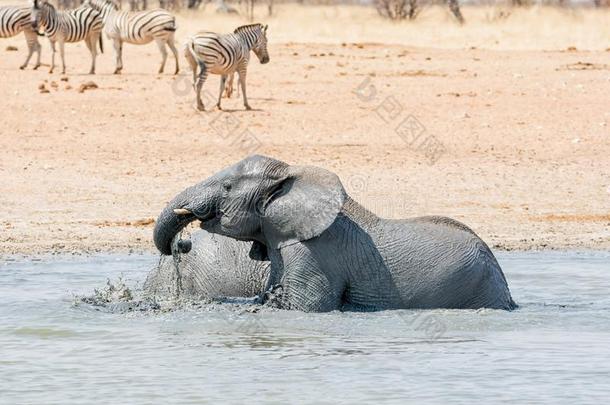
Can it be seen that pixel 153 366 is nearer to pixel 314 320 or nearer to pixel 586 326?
pixel 314 320

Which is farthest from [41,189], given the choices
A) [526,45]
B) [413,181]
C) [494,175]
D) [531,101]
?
[526,45]

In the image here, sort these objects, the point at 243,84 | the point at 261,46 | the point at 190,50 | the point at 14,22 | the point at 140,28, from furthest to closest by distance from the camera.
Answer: the point at 14,22
the point at 140,28
the point at 261,46
the point at 190,50
the point at 243,84

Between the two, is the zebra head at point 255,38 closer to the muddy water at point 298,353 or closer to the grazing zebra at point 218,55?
the grazing zebra at point 218,55

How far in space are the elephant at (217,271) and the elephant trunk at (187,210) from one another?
1.92 feet

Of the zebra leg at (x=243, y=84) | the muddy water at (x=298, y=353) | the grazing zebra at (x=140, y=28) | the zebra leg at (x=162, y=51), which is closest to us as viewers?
the muddy water at (x=298, y=353)

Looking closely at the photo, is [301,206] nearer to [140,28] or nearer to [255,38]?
[255,38]

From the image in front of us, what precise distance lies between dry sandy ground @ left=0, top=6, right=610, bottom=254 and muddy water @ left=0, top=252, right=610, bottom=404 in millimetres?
2699

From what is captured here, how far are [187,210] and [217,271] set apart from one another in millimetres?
820

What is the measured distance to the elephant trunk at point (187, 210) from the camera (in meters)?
7.90

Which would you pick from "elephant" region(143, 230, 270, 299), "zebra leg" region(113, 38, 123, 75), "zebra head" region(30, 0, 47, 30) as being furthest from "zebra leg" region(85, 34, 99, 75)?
"elephant" region(143, 230, 270, 299)

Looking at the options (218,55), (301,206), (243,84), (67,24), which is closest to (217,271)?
(301,206)

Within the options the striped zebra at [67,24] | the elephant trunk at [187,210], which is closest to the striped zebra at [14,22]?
the striped zebra at [67,24]

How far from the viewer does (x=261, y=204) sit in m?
7.98

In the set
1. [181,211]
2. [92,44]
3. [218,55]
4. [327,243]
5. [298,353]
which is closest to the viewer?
[298,353]
